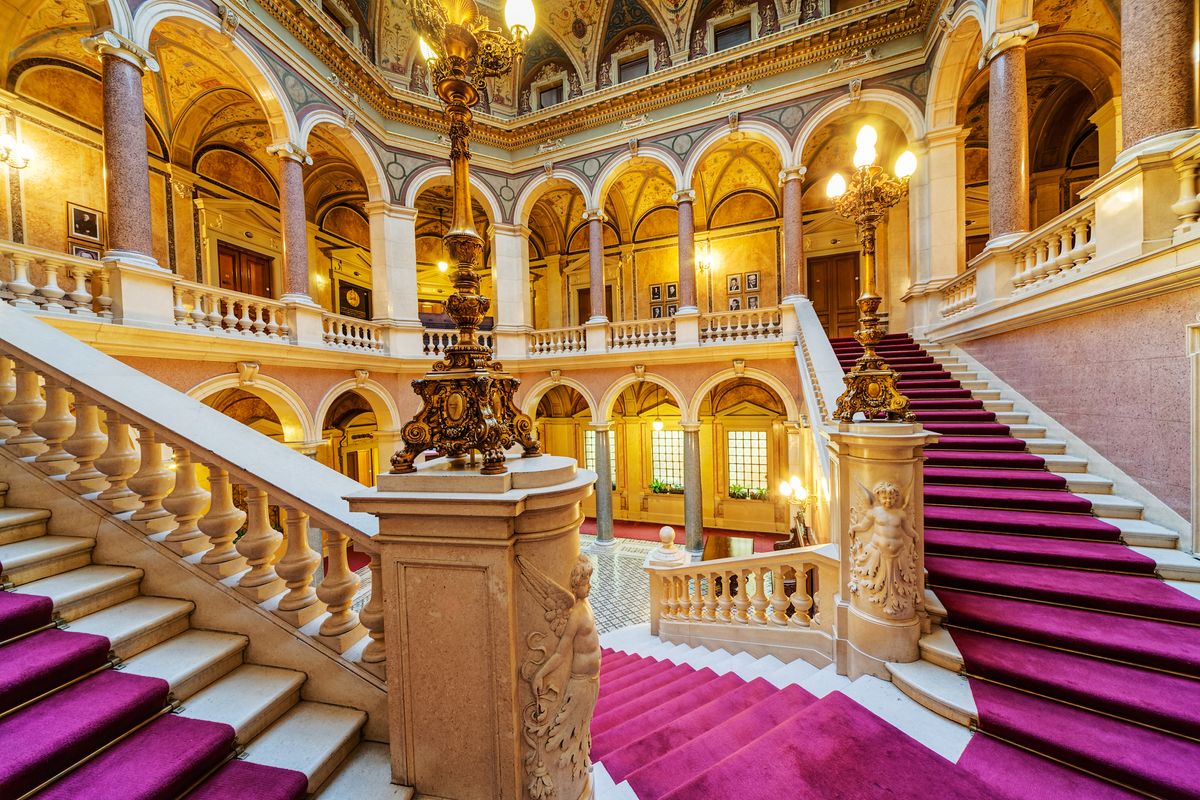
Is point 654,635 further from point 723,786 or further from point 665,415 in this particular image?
point 665,415

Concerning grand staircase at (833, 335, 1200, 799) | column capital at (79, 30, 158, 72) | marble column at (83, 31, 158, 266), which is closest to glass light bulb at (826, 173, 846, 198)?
grand staircase at (833, 335, 1200, 799)

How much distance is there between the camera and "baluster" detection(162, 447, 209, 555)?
2.14 meters

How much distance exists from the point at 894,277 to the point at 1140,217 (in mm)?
7002

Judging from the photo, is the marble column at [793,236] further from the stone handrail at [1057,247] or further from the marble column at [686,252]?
the stone handrail at [1057,247]

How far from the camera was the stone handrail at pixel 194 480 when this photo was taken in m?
1.99

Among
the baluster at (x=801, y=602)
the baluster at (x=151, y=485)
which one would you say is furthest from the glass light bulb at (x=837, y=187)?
the baluster at (x=151, y=485)

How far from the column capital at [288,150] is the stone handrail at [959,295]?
11467 millimetres

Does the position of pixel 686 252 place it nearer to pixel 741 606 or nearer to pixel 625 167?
pixel 625 167

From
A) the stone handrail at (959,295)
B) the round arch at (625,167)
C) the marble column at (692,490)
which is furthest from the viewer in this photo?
the round arch at (625,167)

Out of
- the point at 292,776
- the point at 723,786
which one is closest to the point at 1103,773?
the point at 723,786

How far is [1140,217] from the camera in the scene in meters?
3.63

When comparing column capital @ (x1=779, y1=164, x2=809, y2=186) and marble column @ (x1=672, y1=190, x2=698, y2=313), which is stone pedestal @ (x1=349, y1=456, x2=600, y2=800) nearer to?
marble column @ (x1=672, y1=190, x2=698, y2=313)

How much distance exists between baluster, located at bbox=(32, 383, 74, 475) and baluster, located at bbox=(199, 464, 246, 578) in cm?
105

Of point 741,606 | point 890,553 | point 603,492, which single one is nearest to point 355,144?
point 603,492
